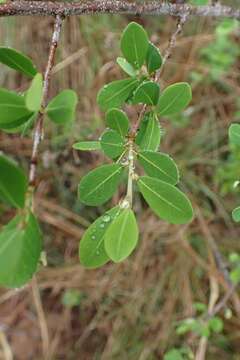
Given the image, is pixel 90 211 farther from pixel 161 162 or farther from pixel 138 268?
pixel 161 162

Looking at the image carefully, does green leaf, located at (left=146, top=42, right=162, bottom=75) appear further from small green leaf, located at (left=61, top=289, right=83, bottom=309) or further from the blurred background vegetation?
small green leaf, located at (left=61, top=289, right=83, bottom=309)

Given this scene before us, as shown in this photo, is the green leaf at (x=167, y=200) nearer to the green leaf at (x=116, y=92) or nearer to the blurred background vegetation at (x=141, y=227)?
the green leaf at (x=116, y=92)

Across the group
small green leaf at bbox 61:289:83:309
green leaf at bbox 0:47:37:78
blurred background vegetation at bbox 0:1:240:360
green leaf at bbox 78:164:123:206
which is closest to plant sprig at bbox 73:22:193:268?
green leaf at bbox 78:164:123:206

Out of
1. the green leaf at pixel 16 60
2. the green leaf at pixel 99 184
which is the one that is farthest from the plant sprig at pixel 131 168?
the green leaf at pixel 16 60

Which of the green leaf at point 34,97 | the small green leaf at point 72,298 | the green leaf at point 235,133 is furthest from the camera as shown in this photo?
the small green leaf at point 72,298

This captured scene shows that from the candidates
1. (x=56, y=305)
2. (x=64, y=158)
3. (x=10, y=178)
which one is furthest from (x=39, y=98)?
(x=56, y=305)

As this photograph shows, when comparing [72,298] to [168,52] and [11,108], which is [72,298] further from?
[11,108]
